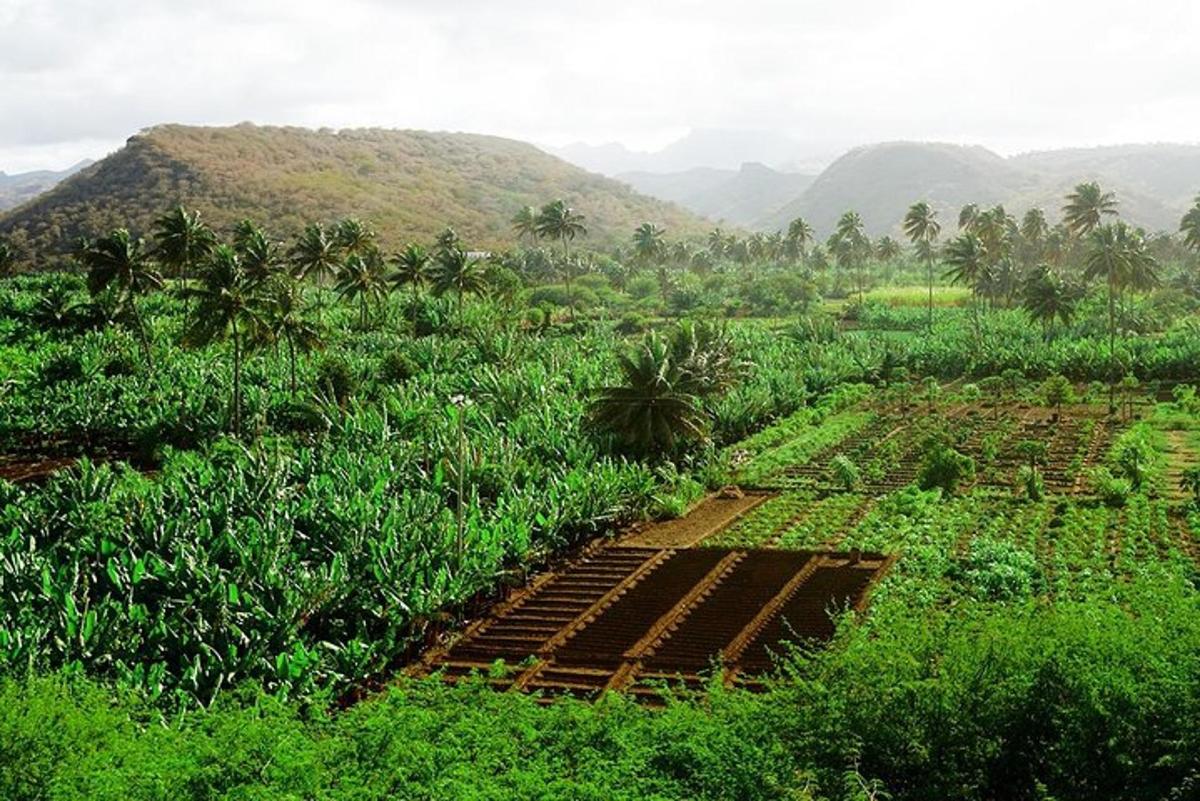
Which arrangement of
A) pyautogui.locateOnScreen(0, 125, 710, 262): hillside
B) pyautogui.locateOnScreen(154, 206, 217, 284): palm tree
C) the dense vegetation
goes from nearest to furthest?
the dense vegetation
pyautogui.locateOnScreen(154, 206, 217, 284): palm tree
pyautogui.locateOnScreen(0, 125, 710, 262): hillside

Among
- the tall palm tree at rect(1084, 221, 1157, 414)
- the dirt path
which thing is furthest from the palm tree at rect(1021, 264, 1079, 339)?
the dirt path

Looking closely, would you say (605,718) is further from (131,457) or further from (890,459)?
(131,457)

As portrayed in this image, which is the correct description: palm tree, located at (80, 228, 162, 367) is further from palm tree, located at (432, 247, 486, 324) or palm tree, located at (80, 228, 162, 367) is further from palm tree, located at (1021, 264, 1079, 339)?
palm tree, located at (1021, 264, 1079, 339)

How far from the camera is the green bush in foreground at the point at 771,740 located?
376 inches

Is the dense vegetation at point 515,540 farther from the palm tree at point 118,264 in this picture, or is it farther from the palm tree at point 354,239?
the palm tree at point 354,239

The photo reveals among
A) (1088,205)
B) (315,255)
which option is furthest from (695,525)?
(1088,205)

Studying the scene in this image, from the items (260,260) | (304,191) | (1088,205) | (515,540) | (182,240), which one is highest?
(304,191)

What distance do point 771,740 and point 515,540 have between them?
11231 mm

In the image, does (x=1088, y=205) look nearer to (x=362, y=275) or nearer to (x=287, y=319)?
(x=362, y=275)

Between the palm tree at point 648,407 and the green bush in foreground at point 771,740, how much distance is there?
16.8m

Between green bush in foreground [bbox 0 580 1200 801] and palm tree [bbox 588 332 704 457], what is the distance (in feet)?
55.2

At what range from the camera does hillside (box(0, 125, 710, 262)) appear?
360ft

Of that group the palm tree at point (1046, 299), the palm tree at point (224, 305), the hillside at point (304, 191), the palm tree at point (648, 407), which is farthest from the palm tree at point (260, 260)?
the hillside at point (304, 191)

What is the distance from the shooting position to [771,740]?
10672 mm
